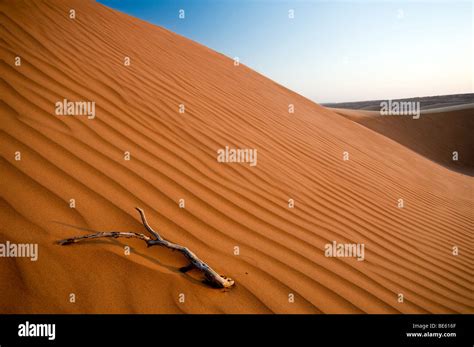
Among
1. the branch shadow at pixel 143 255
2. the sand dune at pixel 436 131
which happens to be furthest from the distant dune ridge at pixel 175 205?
the sand dune at pixel 436 131

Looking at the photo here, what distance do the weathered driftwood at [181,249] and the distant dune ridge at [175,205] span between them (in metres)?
0.04

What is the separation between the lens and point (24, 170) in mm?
1824

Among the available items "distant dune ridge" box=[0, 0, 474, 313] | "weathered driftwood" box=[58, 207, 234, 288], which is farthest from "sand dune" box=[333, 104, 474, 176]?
"weathered driftwood" box=[58, 207, 234, 288]

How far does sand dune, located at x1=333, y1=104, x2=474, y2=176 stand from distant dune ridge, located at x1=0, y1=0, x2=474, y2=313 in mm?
10650

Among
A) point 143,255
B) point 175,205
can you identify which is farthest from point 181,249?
point 175,205

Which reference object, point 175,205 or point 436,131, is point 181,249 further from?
point 436,131

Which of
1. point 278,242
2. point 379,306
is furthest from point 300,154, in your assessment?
point 379,306

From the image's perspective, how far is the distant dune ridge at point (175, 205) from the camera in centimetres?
147

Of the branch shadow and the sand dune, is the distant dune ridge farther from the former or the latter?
the sand dune

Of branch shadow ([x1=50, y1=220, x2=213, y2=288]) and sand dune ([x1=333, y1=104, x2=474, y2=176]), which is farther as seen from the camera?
sand dune ([x1=333, y1=104, x2=474, y2=176])

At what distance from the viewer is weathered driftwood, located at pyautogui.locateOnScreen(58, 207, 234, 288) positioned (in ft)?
5.03

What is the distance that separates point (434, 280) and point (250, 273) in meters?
1.54

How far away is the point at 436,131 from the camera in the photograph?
48.9 ft

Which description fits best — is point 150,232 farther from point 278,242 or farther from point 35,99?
point 35,99
